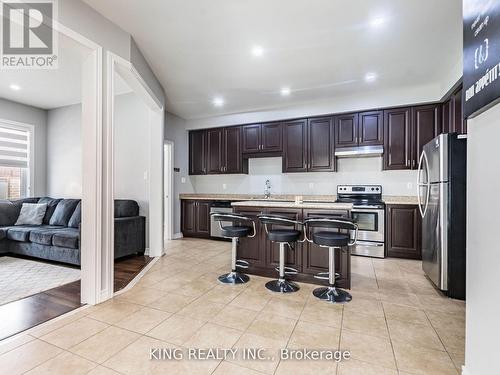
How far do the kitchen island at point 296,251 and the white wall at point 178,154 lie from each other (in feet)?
8.87

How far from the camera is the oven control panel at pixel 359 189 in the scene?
4.61 metres

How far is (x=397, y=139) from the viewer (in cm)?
431

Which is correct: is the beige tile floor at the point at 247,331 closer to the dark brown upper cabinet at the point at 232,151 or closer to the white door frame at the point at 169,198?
the white door frame at the point at 169,198

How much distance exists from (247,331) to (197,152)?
4610 millimetres

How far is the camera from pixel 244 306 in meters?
2.43

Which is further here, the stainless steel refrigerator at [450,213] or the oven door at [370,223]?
the oven door at [370,223]

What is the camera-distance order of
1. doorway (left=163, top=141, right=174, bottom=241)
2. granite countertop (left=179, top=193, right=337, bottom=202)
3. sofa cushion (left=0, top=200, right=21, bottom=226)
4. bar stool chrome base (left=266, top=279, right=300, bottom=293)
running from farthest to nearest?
doorway (left=163, top=141, right=174, bottom=241)
granite countertop (left=179, top=193, right=337, bottom=202)
sofa cushion (left=0, top=200, right=21, bottom=226)
bar stool chrome base (left=266, top=279, right=300, bottom=293)

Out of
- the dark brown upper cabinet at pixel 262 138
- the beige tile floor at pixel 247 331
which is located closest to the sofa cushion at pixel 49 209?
the beige tile floor at pixel 247 331

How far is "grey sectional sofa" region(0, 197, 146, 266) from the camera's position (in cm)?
356

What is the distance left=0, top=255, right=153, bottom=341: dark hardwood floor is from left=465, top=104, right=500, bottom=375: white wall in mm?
3006

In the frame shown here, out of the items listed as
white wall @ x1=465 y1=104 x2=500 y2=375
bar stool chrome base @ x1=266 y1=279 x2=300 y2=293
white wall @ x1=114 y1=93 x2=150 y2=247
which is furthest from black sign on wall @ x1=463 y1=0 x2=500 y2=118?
white wall @ x1=114 y1=93 x2=150 y2=247

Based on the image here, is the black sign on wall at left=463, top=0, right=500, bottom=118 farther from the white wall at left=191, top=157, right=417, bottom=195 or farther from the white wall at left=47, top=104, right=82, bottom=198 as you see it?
the white wall at left=47, top=104, right=82, bottom=198

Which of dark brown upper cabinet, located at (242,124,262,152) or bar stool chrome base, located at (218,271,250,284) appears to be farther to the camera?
dark brown upper cabinet, located at (242,124,262,152)

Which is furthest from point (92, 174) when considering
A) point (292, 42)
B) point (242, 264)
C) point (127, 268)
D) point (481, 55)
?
point (481, 55)
